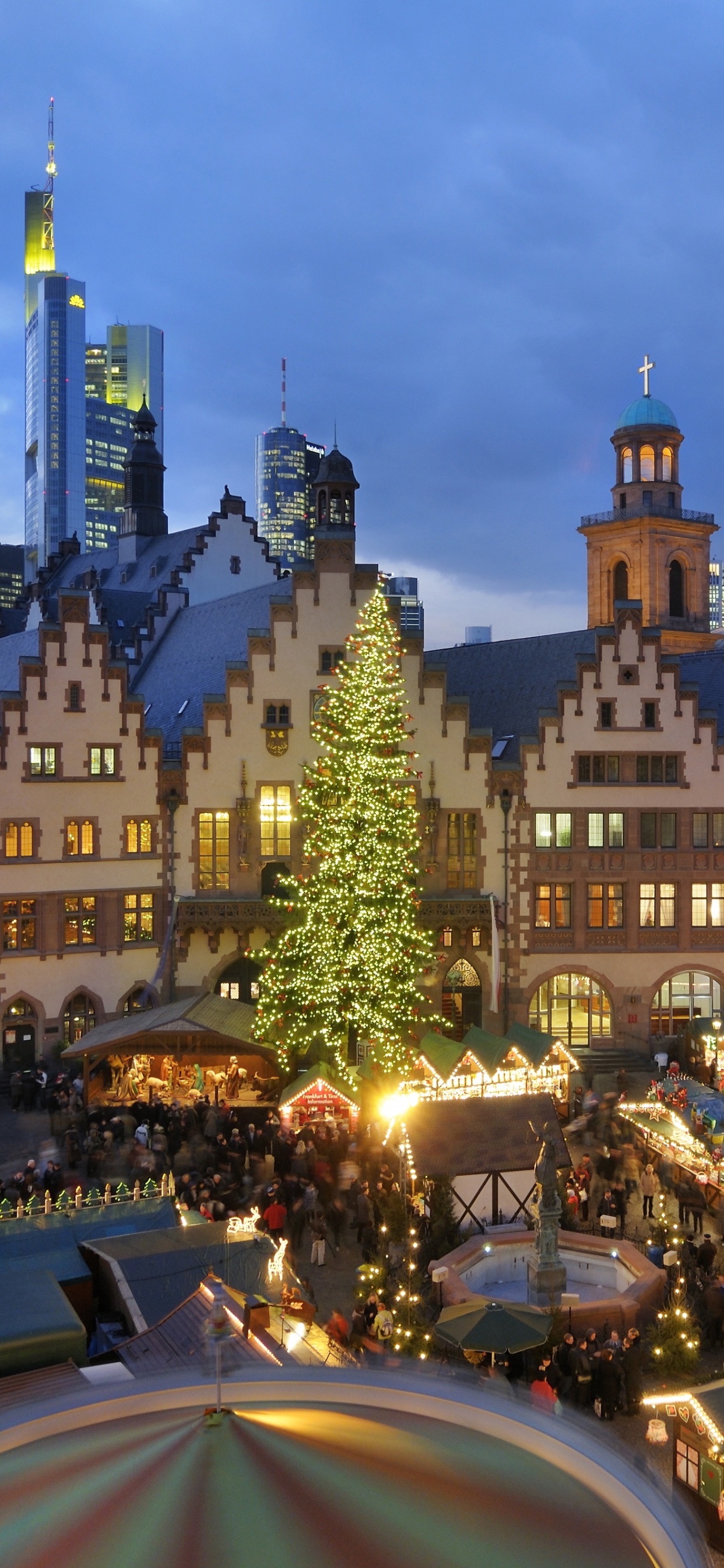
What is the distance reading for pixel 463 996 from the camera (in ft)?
141

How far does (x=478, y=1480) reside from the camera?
277 inches

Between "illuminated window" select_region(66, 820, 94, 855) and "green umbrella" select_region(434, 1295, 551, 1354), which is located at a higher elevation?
"illuminated window" select_region(66, 820, 94, 855)

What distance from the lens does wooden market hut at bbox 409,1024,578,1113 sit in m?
31.4

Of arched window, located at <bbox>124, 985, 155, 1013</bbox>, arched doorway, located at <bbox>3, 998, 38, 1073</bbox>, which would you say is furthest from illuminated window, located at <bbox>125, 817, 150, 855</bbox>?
arched doorway, located at <bbox>3, 998, 38, 1073</bbox>

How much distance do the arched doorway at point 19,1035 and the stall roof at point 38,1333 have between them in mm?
23156

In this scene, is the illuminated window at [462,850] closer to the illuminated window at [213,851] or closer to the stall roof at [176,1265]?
the illuminated window at [213,851]

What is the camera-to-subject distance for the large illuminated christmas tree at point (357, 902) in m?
33.2

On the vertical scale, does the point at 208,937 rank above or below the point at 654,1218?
above

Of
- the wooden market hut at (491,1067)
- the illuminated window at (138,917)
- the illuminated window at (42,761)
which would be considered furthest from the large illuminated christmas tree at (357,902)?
the illuminated window at (42,761)

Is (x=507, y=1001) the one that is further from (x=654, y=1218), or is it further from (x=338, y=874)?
(x=654, y=1218)

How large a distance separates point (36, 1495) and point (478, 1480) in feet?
7.67

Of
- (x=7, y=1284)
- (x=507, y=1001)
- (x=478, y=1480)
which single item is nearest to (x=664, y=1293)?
(x=7, y=1284)

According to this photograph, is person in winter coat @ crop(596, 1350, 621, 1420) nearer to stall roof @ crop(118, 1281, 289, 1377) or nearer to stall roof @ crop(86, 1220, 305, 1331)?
stall roof @ crop(86, 1220, 305, 1331)

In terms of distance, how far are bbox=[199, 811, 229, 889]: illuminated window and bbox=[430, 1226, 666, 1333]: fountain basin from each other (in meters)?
18.8
